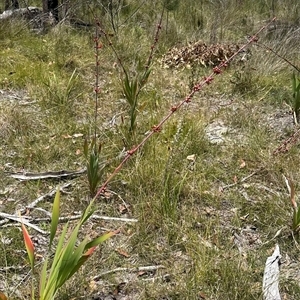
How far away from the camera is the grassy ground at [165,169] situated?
6.25 ft

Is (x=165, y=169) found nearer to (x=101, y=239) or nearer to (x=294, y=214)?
(x=294, y=214)

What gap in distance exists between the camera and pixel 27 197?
245 cm

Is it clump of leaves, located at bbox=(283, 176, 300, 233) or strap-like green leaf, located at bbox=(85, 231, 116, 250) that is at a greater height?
strap-like green leaf, located at bbox=(85, 231, 116, 250)

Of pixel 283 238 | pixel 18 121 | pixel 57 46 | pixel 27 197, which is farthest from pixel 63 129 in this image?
pixel 57 46

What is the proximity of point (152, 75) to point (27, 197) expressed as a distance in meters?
2.28

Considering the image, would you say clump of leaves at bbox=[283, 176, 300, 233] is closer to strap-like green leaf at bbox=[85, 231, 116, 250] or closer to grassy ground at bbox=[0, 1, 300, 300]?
grassy ground at bbox=[0, 1, 300, 300]

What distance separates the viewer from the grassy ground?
6.25ft

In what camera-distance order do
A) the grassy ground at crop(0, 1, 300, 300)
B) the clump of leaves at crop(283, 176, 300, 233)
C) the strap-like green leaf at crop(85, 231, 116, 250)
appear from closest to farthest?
the strap-like green leaf at crop(85, 231, 116, 250), the grassy ground at crop(0, 1, 300, 300), the clump of leaves at crop(283, 176, 300, 233)

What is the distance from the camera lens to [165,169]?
2367 mm

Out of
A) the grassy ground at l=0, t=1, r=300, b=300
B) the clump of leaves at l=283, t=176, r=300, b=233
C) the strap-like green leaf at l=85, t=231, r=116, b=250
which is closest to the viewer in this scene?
the strap-like green leaf at l=85, t=231, r=116, b=250

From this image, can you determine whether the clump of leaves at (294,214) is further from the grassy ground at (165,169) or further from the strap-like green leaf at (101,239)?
the strap-like green leaf at (101,239)

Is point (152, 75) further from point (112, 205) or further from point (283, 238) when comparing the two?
point (283, 238)

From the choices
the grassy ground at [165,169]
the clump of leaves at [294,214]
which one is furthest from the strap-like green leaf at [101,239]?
the clump of leaves at [294,214]

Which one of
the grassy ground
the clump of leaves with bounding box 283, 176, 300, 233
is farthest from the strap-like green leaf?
the clump of leaves with bounding box 283, 176, 300, 233
